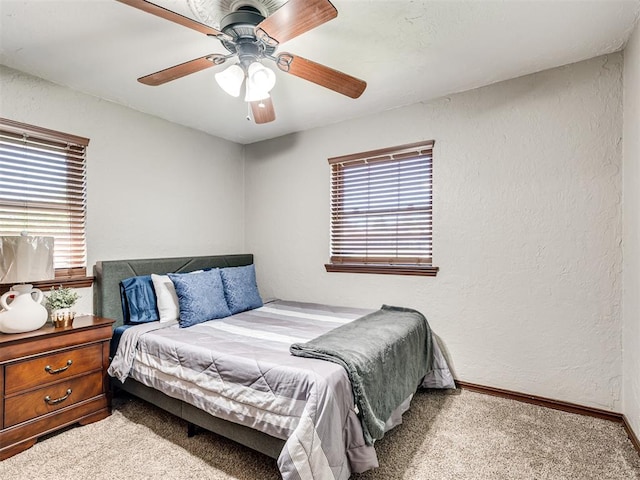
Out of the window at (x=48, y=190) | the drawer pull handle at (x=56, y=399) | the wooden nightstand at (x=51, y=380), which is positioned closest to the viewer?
the wooden nightstand at (x=51, y=380)

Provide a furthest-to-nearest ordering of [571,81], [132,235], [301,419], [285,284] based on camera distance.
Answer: [285,284] → [132,235] → [571,81] → [301,419]

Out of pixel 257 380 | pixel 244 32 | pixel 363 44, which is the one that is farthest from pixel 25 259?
pixel 363 44

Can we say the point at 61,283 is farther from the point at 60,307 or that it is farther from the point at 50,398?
the point at 50,398

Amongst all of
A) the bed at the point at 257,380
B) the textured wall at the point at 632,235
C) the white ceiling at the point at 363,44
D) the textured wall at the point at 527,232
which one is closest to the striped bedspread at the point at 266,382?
the bed at the point at 257,380

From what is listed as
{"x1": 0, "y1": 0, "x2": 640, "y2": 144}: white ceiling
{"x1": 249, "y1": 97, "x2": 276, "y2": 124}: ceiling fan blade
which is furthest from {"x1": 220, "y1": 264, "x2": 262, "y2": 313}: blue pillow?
{"x1": 0, "y1": 0, "x2": 640, "y2": 144}: white ceiling

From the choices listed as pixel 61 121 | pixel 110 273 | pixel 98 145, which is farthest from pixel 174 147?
pixel 110 273

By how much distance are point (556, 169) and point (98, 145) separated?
360cm

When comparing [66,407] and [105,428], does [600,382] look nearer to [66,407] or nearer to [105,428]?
[105,428]

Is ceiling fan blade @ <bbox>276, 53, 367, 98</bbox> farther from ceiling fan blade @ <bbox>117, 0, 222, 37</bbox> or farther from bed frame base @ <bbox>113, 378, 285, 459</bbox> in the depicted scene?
bed frame base @ <bbox>113, 378, 285, 459</bbox>

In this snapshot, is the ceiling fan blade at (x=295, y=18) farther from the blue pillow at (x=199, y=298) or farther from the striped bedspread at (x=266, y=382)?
the blue pillow at (x=199, y=298)

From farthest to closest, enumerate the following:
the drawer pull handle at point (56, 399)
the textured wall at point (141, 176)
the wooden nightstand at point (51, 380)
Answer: the textured wall at point (141, 176) → the drawer pull handle at point (56, 399) → the wooden nightstand at point (51, 380)

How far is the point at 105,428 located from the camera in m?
2.33

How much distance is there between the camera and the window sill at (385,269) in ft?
9.94

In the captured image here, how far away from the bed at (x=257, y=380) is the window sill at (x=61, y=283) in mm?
80
